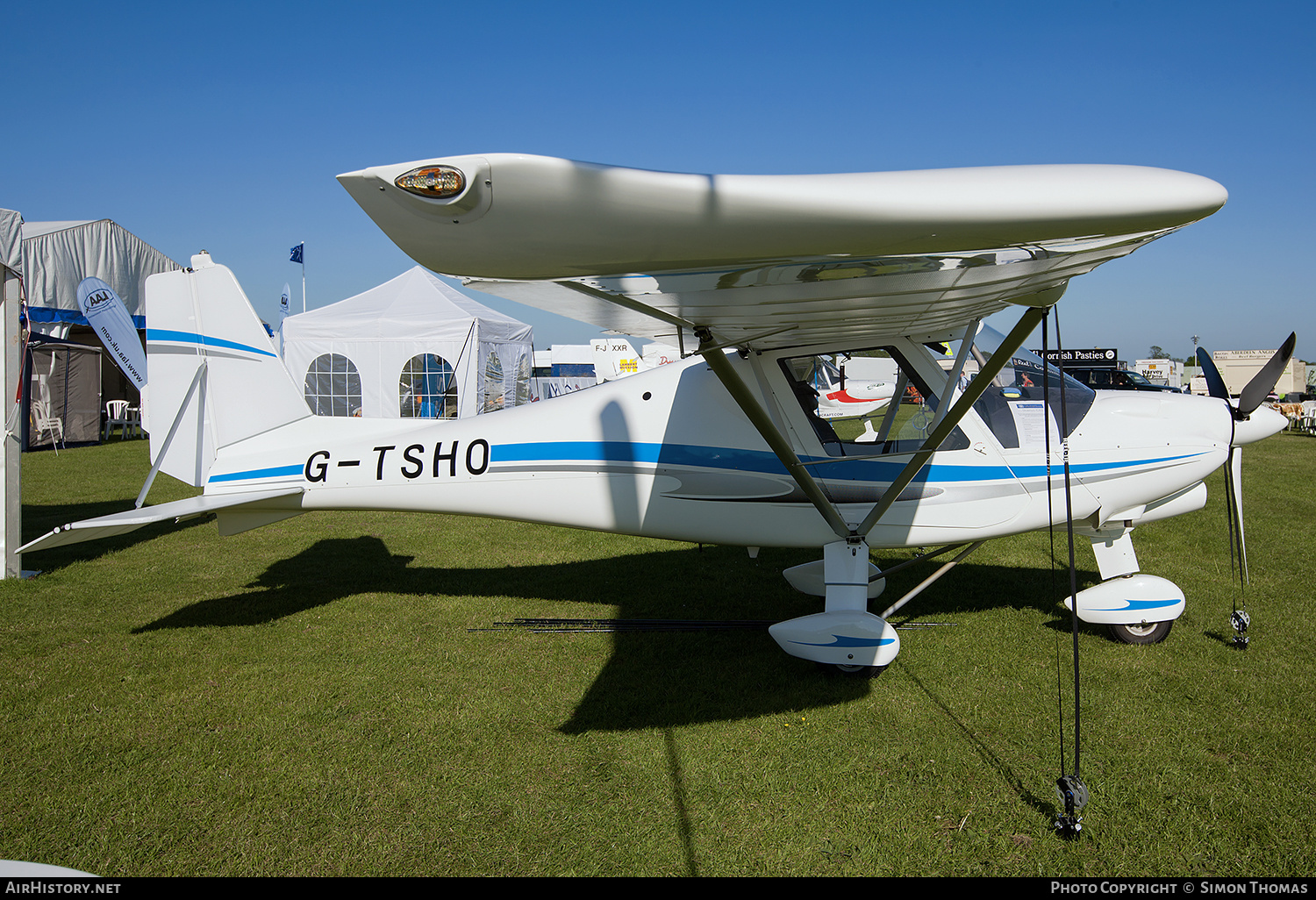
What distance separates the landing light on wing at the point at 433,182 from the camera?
153 centimetres

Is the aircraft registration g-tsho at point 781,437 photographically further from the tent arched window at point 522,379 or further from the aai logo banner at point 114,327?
the tent arched window at point 522,379

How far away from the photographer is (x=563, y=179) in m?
1.56

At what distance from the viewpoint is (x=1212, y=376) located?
5.25m

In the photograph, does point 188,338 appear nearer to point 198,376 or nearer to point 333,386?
point 198,376

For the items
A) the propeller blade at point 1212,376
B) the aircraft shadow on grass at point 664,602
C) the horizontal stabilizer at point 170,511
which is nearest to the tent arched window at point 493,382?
the aircraft shadow on grass at point 664,602

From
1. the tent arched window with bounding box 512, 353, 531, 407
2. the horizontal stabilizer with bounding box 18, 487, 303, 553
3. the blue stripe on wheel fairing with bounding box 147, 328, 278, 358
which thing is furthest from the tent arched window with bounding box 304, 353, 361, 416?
the horizontal stabilizer with bounding box 18, 487, 303, 553

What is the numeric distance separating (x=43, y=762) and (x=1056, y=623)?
6.38m

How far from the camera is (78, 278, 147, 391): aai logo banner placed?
11.6 m

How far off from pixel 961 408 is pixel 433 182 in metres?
3.07

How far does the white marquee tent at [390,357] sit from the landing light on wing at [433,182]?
16.9 metres

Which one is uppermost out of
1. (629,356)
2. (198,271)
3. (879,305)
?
(629,356)

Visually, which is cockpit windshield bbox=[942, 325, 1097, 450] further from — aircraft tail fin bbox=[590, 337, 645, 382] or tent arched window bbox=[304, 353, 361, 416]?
aircraft tail fin bbox=[590, 337, 645, 382]
